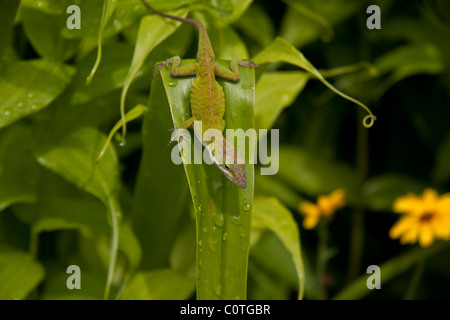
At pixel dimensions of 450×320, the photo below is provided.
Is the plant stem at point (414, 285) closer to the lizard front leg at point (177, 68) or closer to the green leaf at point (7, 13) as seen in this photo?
the lizard front leg at point (177, 68)

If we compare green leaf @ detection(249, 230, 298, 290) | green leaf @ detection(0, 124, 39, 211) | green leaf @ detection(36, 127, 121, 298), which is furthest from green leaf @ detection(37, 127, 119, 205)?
green leaf @ detection(249, 230, 298, 290)

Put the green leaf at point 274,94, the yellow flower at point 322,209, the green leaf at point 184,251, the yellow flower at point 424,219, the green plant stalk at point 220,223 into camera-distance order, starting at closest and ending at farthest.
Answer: the green plant stalk at point 220,223 < the green leaf at point 274,94 < the green leaf at point 184,251 < the yellow flower at point 424,219 < the yellow flower at point 322,209

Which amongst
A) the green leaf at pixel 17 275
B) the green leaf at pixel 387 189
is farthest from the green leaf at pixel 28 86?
the green leaf at pixel 387 189

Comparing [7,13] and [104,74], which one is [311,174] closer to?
[104,74]

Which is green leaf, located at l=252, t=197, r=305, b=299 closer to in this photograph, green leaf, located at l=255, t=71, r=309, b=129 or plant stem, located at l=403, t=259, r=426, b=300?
green leaf, located at l=255, t=71, r=309, b=129

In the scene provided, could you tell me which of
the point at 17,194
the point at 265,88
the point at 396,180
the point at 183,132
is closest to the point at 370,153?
the point at 396,180

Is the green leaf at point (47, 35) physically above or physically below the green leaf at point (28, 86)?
above

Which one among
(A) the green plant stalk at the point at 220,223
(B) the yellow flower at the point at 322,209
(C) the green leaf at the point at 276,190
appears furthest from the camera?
(C) the green leaf at the point at 276,190

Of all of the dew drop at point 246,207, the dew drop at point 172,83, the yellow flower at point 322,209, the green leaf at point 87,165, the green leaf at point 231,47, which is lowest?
the dew drop at point 246,207

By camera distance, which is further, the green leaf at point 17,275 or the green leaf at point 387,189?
the green leaf at point 387,189
